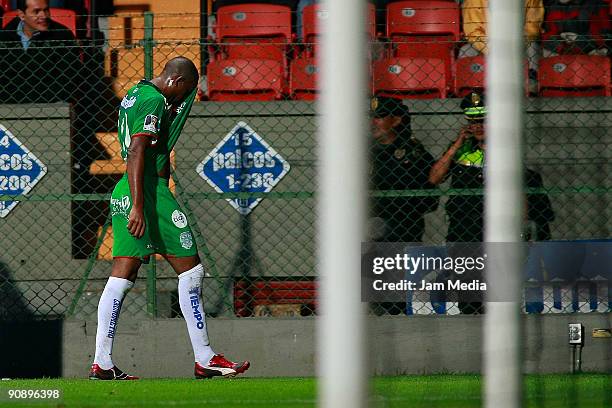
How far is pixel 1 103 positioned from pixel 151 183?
2.74 meters

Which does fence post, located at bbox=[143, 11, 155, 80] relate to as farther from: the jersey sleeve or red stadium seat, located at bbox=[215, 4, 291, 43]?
red stadium seat, located at bbox=[215, 4, 291, 43]

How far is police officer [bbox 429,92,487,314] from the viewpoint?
9125mm

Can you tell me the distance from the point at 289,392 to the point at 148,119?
1930mm

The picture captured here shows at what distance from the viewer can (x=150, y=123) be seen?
24.8 ft

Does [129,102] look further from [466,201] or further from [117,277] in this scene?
[466,201]

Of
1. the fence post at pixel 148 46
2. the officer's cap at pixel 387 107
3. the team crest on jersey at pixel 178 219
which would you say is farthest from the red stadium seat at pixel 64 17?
the team crest on jersey at pixel 178 219

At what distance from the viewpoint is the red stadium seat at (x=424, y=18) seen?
423 inches

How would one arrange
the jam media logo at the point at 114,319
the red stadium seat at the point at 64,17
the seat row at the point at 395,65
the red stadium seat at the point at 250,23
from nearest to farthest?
the jam media logo at the point at 114,319
the seat row at the point at 395,65
the red stadium seat at the point at 250,23
the red stadium seat at the point at 64,17

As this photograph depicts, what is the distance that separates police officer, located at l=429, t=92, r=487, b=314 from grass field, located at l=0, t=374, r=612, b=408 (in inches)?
54.1

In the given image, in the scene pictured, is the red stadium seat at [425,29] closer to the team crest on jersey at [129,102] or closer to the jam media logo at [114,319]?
the team crest on jersey at [129,102]

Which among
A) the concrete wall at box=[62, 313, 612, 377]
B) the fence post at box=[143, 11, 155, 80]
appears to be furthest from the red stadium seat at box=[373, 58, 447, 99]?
the concrete wall at box=[62, 313, 612, 377]

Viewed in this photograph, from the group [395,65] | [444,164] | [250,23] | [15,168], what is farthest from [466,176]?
[15,168]

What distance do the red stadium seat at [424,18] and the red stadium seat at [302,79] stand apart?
816 mm

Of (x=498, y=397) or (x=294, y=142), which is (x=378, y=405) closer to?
(x=498, y=397)
